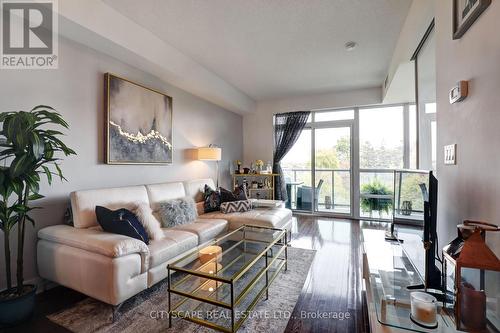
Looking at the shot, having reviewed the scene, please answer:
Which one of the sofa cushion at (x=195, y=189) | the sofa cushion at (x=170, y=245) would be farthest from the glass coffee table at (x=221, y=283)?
the sofa cushion at (x=195, y=189)

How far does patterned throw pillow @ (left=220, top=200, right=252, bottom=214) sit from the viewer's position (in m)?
3.46

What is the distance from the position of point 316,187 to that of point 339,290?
3.21 m

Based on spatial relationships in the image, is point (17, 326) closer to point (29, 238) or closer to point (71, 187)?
point (29, 238)

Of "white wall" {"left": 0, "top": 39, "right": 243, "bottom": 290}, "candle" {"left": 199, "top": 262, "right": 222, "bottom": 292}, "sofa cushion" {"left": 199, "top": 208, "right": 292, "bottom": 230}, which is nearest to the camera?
"candle" {"left": 199, "top": 262, "right": 222, "bottom": 292}

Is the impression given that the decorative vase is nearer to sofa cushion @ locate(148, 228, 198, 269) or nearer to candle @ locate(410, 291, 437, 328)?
sofa cushion @ locate(148, 228, 198, 269)

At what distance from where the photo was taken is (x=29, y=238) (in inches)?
82.8

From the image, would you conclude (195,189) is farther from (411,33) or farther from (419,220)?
(411,33)

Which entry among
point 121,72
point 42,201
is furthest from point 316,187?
point 42,201

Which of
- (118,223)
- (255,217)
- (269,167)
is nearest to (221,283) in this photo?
(118,223)

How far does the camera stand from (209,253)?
2.18 m

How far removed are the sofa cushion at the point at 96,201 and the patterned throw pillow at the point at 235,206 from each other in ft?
3.73

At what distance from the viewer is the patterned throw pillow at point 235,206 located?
3.46 m

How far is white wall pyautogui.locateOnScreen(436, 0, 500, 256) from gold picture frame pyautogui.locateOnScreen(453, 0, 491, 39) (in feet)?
0.09

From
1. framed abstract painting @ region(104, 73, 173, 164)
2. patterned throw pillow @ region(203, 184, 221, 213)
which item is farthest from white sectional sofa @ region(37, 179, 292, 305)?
patterned throw pillow @ region(203, 184, 221, 213)
